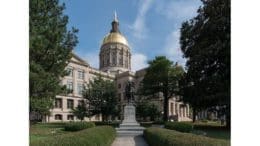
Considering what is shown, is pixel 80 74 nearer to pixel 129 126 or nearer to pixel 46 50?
pixel 129 126

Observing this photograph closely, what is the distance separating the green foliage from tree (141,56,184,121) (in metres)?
4.80

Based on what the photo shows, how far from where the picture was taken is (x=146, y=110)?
4053 cm

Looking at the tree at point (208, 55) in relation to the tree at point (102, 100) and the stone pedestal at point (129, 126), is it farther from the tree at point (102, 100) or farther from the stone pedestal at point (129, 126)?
the tree at point (102, 100)

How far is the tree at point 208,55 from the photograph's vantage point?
16938 millimetres

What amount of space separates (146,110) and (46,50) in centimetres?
2400

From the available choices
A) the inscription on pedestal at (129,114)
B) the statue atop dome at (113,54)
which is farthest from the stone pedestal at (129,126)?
the statue atop dome at (113,54)

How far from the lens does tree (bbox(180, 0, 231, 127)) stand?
16938 millimetres

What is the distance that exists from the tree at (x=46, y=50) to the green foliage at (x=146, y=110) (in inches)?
802

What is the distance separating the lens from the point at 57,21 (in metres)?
20.1

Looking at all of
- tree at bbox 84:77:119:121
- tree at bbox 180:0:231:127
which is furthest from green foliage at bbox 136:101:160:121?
tree at bbox 180:0:231:127
